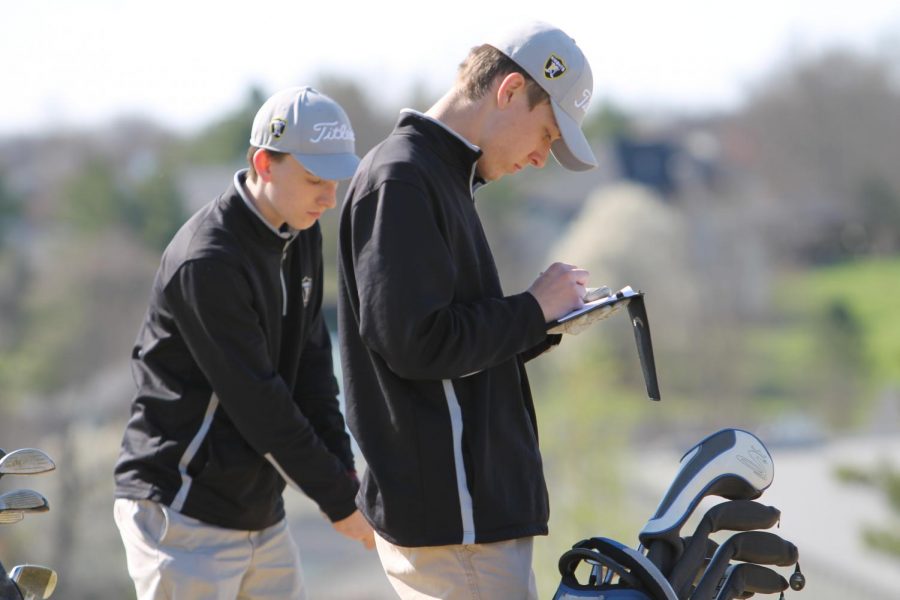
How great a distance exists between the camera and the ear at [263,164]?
286cm

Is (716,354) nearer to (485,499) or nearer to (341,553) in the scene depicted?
(341,553)

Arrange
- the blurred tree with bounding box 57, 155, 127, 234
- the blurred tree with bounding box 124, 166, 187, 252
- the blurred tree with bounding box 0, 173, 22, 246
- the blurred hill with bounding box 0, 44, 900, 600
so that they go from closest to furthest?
the blurred tree with bounding box 124, 166, 187, 252 < the blurred hill with bounding box 0, 44, 900, 600 < the blurred tree with bounding box 57, 155, 127, 234 < the blurred tree with bounding box 0, 173, 22, 246

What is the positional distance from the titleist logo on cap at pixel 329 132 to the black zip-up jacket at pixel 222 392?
234 millimetres

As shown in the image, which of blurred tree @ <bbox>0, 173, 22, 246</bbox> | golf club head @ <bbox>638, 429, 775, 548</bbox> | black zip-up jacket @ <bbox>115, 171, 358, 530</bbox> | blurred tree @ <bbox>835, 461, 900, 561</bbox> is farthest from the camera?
blurred tree @ <bbox>0, 173, 22, 246</bbox>

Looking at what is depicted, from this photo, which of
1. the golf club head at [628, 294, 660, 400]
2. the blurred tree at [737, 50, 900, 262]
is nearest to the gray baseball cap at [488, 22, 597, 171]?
A: the golf club head at [628, 294, 660, 400]

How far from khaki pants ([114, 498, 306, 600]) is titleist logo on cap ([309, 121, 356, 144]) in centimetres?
92

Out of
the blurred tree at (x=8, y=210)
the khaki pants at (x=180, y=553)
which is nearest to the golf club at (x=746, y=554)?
the khaki pants at (x=180, y=553)

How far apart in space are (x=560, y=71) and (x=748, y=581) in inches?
42.4

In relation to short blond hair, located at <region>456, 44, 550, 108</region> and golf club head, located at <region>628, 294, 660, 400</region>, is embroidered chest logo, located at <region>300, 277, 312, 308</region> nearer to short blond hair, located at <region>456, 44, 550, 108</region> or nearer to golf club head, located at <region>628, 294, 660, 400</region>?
short blond hair, located at <region>456, 44, 550, 108</region>

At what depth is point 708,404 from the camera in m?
38.2

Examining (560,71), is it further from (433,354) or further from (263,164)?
(263,164)

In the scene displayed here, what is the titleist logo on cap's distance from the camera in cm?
280

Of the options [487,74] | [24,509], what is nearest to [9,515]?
[24,509]

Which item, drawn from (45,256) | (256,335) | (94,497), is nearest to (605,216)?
(45,256)
